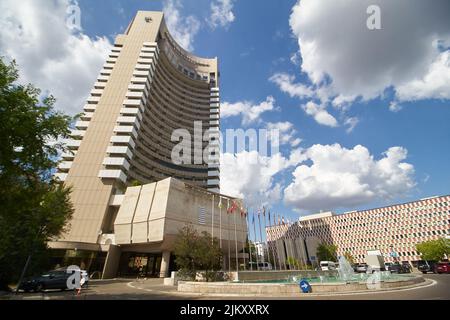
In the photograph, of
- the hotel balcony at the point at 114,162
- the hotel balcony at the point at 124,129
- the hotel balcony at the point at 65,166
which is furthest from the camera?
the hotel balcony at the point at 124,129

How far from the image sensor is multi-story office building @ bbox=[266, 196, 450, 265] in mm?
88250

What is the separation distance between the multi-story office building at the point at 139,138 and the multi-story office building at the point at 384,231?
42253 mm

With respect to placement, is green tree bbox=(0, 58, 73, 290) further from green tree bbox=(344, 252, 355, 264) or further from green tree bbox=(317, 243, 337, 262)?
green tree bbox=(344, 252, 355, 264)

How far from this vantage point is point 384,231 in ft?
329

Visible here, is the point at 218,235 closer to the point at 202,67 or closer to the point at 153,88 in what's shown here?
the point at 153,88

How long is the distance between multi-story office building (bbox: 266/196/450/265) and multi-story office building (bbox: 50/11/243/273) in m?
42.3

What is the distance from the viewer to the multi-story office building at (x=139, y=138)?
1750 inches

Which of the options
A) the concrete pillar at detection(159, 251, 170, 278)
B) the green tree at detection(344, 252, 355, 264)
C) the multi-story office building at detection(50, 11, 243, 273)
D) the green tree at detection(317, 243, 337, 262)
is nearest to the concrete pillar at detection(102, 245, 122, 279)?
the multi-story office building at detection(50, 11, 243, 273)

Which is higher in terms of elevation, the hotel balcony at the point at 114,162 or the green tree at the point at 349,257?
the hotel balcony at the point at 114,162

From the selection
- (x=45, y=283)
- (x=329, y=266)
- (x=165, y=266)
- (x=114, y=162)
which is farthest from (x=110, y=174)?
(x=329, y=266)

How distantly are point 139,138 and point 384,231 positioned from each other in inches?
4074

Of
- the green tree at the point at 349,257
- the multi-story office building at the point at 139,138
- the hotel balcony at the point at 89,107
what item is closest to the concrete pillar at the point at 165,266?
the multi-story office building at the point at 139,138

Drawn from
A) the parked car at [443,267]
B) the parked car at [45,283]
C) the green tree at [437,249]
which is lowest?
the parked car at [45,283]

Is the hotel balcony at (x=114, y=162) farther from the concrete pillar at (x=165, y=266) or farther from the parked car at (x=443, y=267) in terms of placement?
the parked car at (x=443, y=267)
